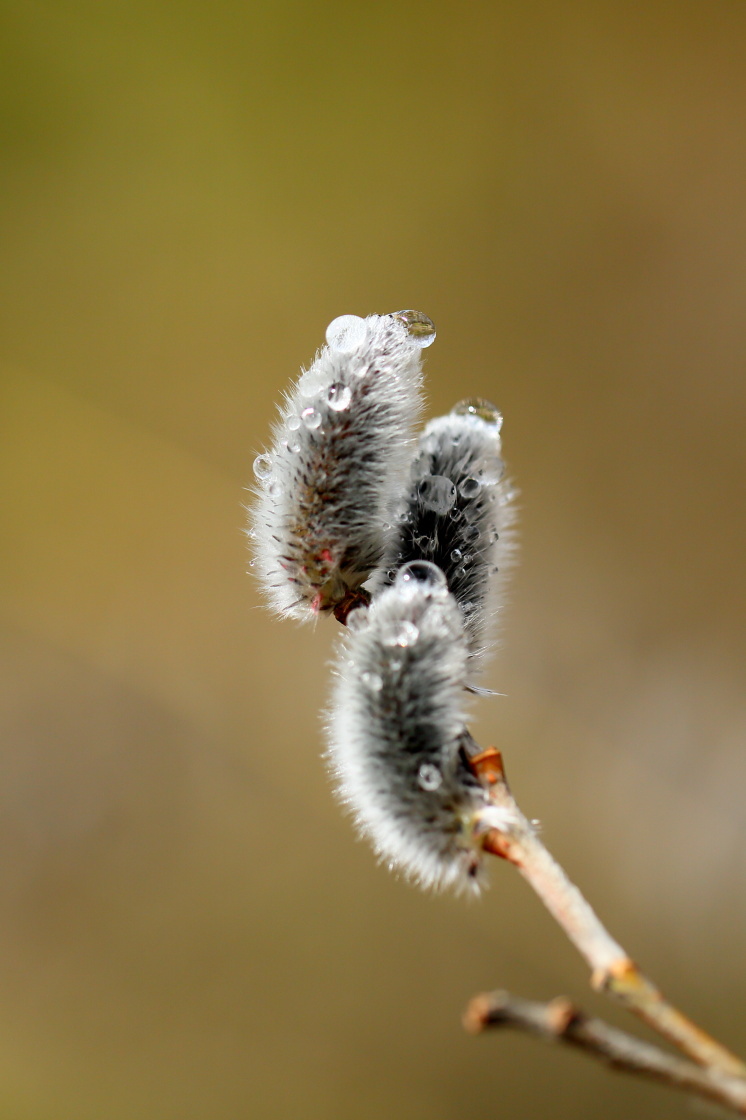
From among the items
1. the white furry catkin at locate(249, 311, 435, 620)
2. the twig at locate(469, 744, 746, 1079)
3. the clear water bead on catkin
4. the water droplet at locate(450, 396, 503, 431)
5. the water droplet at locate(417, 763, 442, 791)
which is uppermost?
the water droplet at locate(450, 396, 503, 431)

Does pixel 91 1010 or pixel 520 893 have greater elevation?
pixel 520 893

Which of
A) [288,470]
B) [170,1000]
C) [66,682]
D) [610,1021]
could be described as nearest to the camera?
[288,470]

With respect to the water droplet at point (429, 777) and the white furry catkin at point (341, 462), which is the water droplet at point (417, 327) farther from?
the water droplet at point (429, 777)

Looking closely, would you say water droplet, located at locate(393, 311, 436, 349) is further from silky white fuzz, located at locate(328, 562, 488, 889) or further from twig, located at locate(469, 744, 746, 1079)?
twig, located at locate(469, 744, 746, 1079)

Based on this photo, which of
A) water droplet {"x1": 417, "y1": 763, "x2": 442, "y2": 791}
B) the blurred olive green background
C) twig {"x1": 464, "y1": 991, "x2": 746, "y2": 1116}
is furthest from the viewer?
the blurred olive green background

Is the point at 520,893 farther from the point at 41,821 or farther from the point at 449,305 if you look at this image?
the point at 449,305

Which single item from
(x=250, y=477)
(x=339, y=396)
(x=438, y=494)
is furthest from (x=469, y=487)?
(x=250, y=477)

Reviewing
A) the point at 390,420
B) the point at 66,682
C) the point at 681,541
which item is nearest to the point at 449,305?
the point at 681,541

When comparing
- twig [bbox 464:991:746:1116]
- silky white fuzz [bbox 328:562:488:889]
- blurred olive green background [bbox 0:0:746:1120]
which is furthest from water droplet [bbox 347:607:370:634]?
blurred olive green background [bbox 0:0:746:1120]
